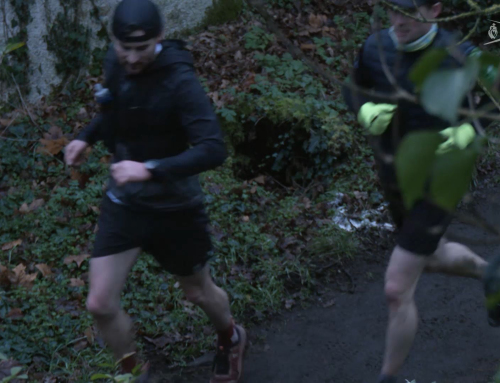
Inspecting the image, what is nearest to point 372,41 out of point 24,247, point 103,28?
point 24,247

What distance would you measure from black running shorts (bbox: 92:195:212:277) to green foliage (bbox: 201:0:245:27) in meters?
4.46

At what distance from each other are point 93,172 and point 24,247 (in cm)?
103

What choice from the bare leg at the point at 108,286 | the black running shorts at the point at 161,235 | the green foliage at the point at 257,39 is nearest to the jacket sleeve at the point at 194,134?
the black running shorts at the point at 161,235

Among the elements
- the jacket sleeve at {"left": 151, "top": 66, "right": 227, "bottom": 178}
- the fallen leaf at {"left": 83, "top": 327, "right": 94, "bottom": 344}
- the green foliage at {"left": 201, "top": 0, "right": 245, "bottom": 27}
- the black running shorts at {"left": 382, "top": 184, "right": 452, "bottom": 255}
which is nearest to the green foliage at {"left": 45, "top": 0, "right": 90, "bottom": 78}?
the green foliage at {"left": 201, "top": 0, "right": 245, "bottom": 27}

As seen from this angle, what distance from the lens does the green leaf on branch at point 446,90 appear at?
79 cm

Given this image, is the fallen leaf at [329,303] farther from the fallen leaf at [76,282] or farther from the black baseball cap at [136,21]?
the black baseball cap at [136,21]

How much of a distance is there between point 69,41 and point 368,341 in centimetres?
401

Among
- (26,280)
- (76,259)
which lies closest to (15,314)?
(26,280)

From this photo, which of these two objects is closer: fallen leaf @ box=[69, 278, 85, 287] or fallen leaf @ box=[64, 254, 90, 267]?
fallen leaf @ box=[69, 278, 85, 287]

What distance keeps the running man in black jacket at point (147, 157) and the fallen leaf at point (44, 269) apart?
1.45 meters

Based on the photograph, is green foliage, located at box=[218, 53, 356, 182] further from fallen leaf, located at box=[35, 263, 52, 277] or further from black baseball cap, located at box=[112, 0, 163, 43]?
black baseball cap, located at box=[112, 0, 163, 43]

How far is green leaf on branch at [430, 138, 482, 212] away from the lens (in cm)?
80

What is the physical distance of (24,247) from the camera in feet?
16.6

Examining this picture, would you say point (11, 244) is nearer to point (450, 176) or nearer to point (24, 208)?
point (24, 208)
